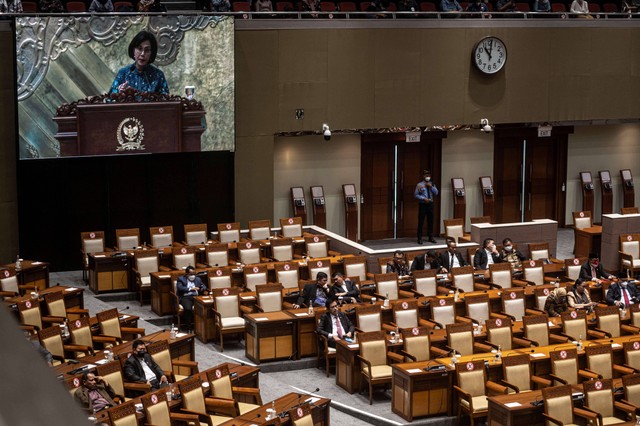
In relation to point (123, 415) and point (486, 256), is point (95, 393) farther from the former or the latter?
point (486, 256)

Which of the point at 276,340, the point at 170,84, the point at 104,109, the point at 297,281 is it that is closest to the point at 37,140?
the point at 104,109

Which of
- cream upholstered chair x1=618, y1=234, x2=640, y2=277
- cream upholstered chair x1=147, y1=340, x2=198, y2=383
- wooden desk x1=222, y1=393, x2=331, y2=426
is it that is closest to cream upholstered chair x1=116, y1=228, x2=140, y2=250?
cream upholstered chair x1=147, y1=340, x2=198, y2=383

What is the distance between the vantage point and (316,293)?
1302 centimetres

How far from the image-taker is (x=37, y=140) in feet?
51.2

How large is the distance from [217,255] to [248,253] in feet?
1.82

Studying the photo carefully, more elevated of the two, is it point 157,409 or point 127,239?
point 127,239

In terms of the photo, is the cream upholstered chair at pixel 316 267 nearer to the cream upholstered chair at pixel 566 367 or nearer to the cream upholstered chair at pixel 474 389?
the cream upholstered chair at pixel 474 389

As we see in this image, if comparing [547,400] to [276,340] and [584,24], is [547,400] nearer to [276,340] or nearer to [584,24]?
[276,340]

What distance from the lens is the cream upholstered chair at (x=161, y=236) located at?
15961mm

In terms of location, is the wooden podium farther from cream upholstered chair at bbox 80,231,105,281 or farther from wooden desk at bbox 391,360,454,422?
wooden desk at bbox 391,360,454,422

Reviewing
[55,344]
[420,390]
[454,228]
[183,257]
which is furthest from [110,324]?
[454,228]

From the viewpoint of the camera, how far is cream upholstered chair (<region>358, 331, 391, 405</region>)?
1094 cm

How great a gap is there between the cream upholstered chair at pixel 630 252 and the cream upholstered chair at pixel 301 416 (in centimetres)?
953

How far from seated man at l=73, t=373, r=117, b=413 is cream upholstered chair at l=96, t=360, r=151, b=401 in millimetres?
270
